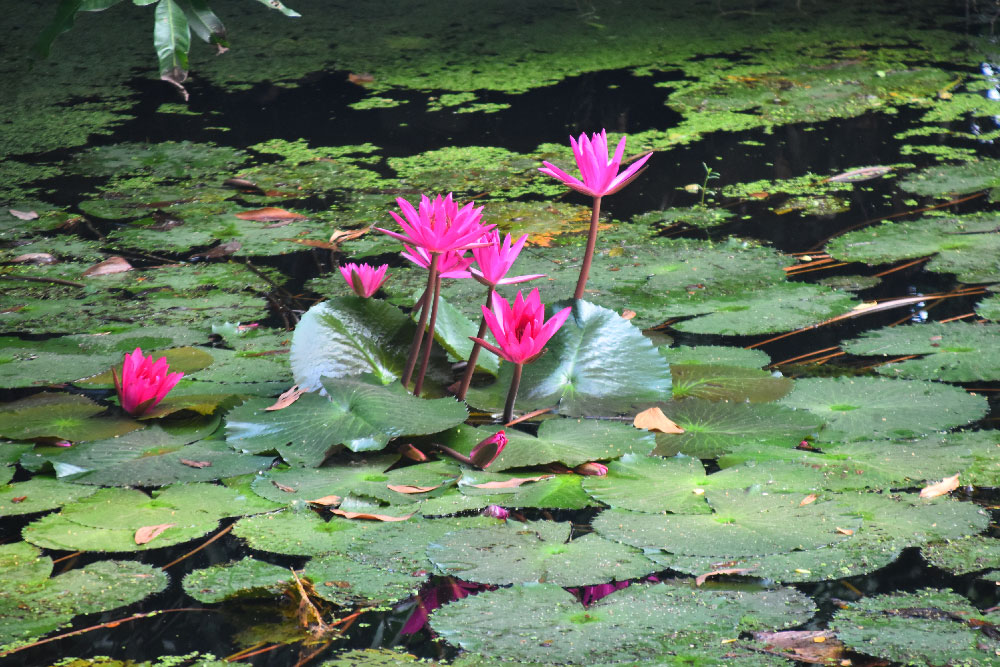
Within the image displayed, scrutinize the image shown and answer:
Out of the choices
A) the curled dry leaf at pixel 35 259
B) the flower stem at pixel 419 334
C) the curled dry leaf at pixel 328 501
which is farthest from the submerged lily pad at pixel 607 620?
the curled dry leaf at pixel 35 259

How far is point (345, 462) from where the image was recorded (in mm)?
1476

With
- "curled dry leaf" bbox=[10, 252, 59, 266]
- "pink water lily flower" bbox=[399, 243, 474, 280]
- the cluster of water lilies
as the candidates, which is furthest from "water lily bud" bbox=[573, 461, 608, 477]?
"curled dry leaf" bbox=[10, 252, 59, 266]

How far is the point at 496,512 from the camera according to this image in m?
1.35

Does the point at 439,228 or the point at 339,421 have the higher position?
the point at 439,228

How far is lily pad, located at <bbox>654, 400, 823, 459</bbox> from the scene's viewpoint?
1.49 meters

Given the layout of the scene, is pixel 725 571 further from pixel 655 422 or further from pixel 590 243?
pixel 590 243

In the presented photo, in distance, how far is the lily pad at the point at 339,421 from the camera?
1421 mm

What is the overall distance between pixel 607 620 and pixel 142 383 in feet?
2.98

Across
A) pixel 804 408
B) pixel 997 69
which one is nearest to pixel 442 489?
pixel 804 408

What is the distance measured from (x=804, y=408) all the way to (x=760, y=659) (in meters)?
0.67

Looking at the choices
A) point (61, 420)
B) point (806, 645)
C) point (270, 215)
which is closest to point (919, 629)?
point (806, 645)

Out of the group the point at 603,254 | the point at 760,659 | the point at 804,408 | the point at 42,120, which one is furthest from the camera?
the point at 42,120

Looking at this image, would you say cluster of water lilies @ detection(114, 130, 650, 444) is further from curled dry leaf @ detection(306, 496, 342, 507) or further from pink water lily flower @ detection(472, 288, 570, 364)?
curled dry leaf @ detection(306, 496, 342, 507)

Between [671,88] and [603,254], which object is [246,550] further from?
[671,88]
